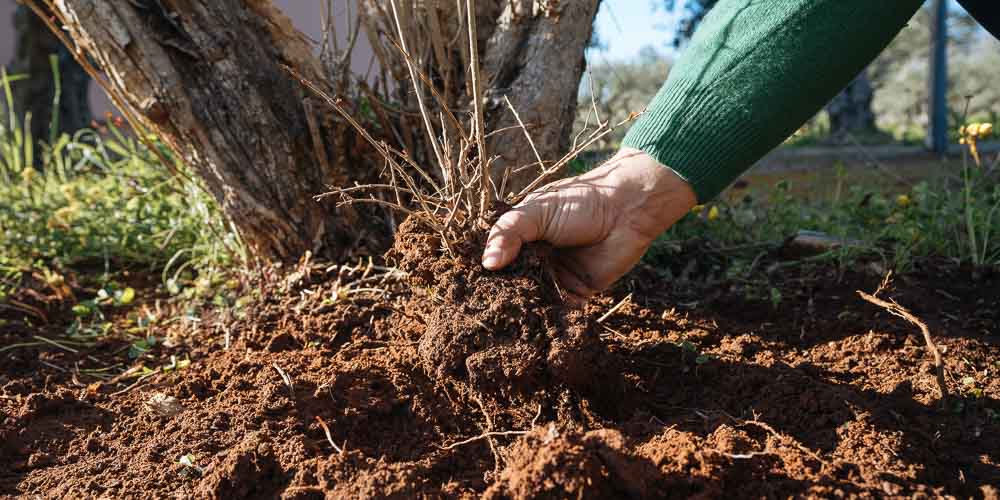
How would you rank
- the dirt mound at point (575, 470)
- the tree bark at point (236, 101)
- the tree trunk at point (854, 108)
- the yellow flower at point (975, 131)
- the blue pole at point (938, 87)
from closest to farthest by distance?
the dirt mound at point (575, 470), the tree bark at point (236, 101), the yellow flower at point (975, 131), the blue pole at point (938, 87), the tree trunk at point (854, 108)

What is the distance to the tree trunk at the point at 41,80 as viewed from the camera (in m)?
6.36

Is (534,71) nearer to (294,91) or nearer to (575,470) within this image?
(294,91)

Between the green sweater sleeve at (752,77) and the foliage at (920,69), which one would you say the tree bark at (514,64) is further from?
the foliage at (920,69)

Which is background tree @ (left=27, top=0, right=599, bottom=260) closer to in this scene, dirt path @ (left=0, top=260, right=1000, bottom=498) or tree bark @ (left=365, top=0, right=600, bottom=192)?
tree bark @ (left=365, top=0, right=600, bottom=192)

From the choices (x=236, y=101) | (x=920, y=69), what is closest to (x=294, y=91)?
(x=236, y=101)

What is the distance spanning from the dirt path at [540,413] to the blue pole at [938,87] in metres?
5.47

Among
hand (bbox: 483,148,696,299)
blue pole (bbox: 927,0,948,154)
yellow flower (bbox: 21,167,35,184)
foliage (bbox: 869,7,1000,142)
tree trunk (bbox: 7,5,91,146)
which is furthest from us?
foliage (bbox: 869,7,1000,142)

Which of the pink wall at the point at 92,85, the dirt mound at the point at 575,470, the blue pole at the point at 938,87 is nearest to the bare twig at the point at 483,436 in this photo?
the dirt mound at the point at 575,470

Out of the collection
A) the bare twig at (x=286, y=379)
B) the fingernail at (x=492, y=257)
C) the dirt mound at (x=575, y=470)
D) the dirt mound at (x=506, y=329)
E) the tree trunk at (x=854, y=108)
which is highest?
the fingernail at (x=492, y=257)

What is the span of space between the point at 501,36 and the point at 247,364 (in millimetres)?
1350

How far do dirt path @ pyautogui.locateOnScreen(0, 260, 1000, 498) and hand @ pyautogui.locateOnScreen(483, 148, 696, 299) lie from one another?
204mm

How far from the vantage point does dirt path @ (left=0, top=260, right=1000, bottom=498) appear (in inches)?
51.7

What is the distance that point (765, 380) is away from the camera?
1651mm

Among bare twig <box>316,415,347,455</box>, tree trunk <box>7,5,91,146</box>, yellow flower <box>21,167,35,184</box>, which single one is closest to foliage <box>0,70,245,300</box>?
yellow flower <box>21,167,35,184</box>
